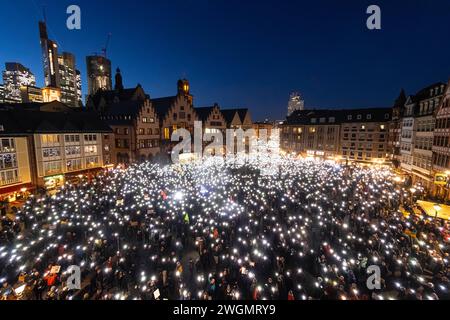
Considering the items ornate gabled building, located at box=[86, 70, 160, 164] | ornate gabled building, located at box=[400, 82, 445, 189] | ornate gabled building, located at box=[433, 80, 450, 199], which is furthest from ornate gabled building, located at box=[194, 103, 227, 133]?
ornate gabled building, located at box=[433, 80, 450, 199]

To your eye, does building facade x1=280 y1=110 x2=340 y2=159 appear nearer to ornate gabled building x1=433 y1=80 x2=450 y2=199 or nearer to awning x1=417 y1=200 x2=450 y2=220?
ornate gabled building x1=433 y1=80 x2=450 y2=199

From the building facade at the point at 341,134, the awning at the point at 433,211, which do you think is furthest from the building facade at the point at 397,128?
the awning at the point at 433,211

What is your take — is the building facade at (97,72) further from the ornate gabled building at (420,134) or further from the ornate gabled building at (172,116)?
the ornate gabled building at (420,134)

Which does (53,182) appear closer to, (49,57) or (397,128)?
(397,128)

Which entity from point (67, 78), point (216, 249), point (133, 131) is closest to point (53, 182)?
point (133, 131)

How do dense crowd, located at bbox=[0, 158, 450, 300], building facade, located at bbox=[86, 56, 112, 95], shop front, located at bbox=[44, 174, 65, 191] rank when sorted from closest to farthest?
dense crowd, located at bbox=[0, 158, 450, 300], shop front, located at bbox=[44, 174, 65, 191], building facade, located at bbox=[86, 56, 112, 95]

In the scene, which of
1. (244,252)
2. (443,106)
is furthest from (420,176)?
(244,252)
